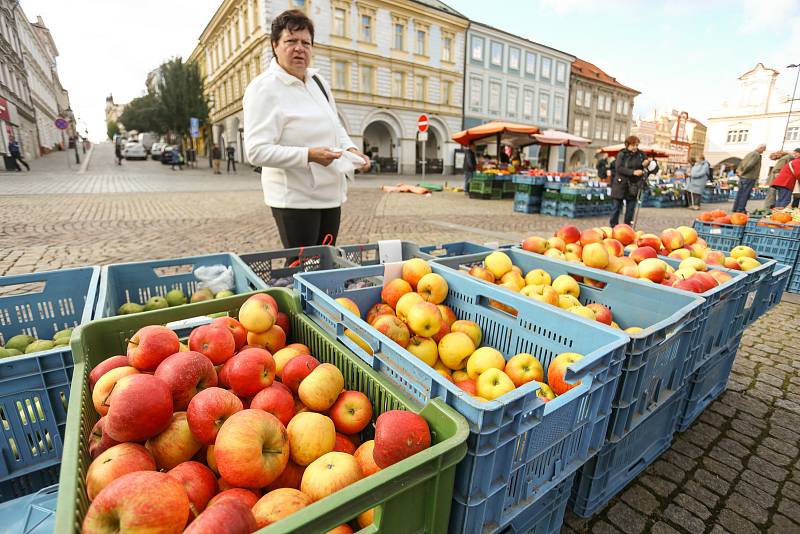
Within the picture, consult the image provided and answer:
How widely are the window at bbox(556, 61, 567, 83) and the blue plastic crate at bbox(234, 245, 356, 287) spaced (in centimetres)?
4337

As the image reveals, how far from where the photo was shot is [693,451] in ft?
8.05

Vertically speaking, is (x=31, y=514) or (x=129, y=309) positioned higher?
(x=129, y=309)

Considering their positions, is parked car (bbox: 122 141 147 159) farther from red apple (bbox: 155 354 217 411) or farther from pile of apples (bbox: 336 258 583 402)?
red apple (bbox: 155 354 217 411)

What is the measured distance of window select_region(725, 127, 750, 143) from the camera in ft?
160

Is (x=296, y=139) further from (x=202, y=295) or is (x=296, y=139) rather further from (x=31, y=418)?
(x=31, y=418)

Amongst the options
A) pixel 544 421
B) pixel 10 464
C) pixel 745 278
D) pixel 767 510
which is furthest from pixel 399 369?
pixel 745 278

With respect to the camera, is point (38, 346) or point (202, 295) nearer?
point (38, 346)

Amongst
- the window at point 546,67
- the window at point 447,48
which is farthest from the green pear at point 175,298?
the window at point 546,67

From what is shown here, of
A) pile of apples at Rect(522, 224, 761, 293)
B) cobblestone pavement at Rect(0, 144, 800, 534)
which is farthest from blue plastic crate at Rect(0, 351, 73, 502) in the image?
pile of apples at Rect(522, 224, 761, 293)

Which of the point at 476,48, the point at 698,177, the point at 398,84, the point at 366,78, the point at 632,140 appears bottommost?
the point at 698,177

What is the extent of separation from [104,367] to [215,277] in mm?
1353

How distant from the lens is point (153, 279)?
2.77 m

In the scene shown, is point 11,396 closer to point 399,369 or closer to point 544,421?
point 399,369

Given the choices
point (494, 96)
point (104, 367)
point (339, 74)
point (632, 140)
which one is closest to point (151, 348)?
point (104, 367)
